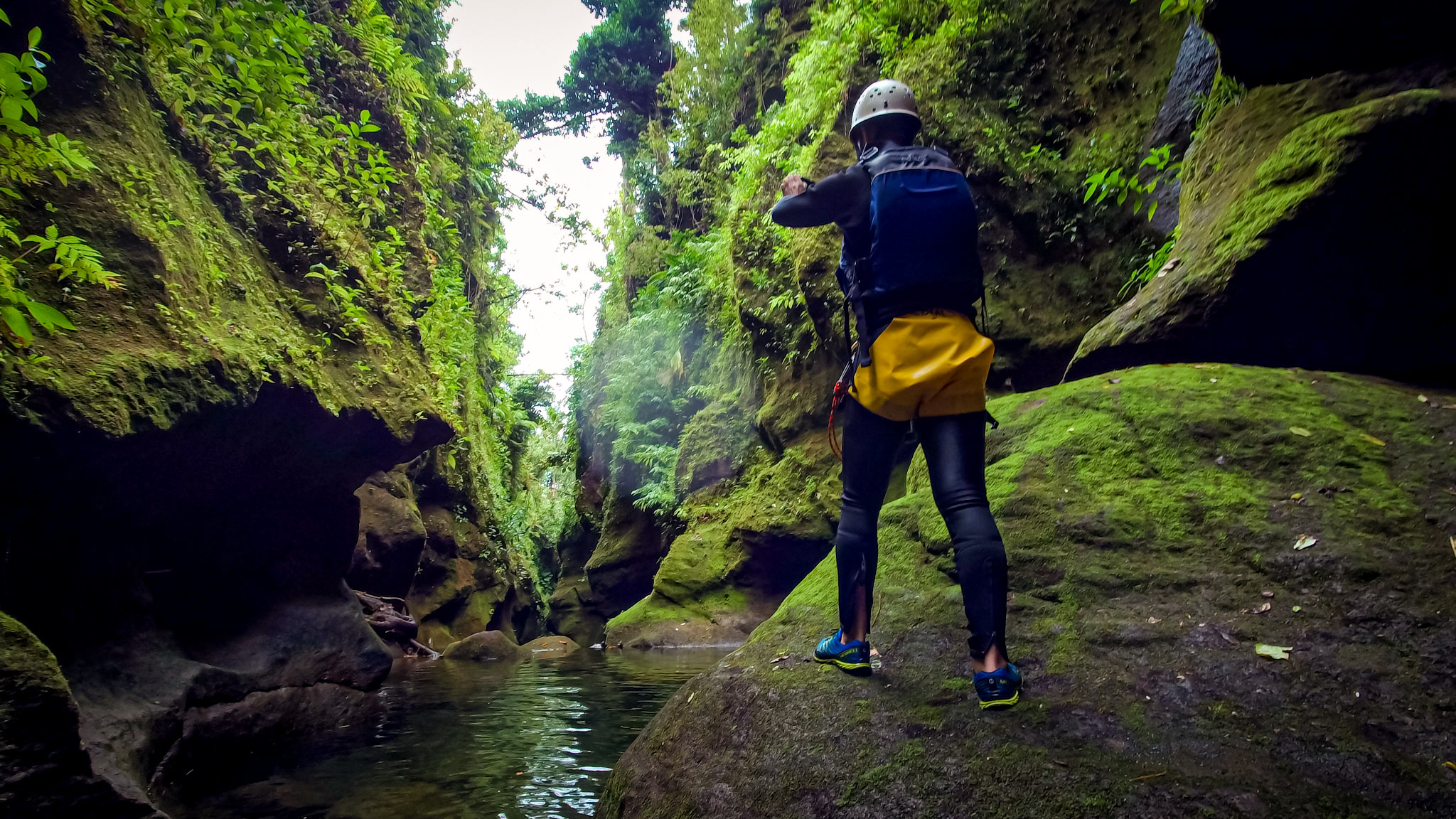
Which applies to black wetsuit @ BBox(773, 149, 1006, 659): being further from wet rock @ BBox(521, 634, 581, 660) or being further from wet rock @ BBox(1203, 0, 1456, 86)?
wet rock @ BBox(521, 634, 581, 660)

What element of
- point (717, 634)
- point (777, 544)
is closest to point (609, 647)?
point (717, 634)

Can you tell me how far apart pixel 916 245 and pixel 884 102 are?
0.71 metres

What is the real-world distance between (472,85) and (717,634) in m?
14.3

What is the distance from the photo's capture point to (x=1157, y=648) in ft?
7.97

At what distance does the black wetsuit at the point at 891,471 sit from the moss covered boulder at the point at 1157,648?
0.37 meters

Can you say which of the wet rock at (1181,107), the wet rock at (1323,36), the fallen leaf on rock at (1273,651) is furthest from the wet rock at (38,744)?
the wet rock at (1181,107)

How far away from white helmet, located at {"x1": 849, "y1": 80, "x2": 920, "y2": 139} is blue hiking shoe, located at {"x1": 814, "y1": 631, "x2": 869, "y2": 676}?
2.01m

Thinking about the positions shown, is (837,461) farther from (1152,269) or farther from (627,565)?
(627,565)

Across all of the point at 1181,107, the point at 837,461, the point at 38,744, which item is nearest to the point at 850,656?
the point at 38,744

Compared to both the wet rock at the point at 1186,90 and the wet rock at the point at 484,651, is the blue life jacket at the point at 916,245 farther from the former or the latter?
the wet rock at the point at 484,651

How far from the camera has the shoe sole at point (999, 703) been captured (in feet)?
7.12

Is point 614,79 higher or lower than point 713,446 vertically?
higher

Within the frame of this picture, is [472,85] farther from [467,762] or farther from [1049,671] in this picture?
[1049,671]

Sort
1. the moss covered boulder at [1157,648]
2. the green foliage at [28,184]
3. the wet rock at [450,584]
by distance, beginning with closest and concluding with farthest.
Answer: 1. the moss covered boulder at [1157,648]
2. the green foliage at [28,184]
3. the wet rock at [450,584]
